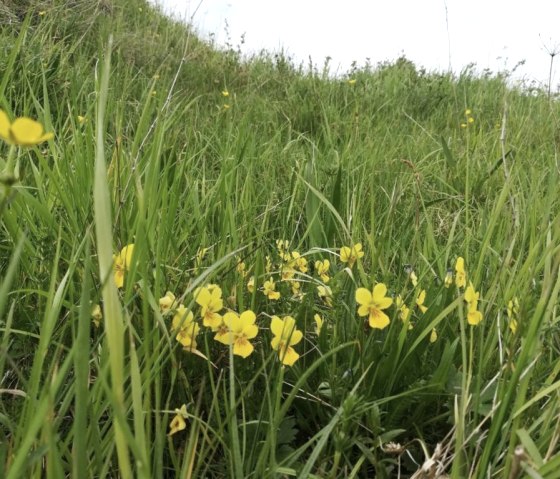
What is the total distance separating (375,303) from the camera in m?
0.84

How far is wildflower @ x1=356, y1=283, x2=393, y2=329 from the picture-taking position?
83 cm

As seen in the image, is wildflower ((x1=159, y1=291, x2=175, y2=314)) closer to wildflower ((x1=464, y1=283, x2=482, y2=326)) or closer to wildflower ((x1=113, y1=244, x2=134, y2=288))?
wildflower ((x1=113, y1=244, x2=134, y2=288))

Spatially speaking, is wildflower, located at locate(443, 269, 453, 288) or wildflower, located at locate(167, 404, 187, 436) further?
wildflower, located at locate(443, 269, 453, 288)

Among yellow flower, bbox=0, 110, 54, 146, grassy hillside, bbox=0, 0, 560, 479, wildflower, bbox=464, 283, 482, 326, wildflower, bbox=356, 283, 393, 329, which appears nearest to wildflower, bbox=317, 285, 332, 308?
grassy hillside, bbox=0, 0, 560, 479

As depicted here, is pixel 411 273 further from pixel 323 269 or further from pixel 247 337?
pixel 247 337

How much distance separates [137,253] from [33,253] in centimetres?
45

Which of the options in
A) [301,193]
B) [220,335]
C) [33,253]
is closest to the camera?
[220,335]

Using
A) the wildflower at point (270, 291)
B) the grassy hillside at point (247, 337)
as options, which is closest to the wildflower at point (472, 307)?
the grassy hillside at point (247, 337)

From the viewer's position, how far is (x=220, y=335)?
81 cm

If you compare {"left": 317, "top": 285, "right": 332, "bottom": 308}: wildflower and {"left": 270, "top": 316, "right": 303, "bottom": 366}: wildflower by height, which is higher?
{"left": 317, "top": 285, "right": 332, "bottom": 308}: wildflower

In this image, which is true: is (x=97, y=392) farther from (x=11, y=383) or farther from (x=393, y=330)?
(x=393, y=330)

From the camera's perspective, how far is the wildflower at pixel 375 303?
2.71 ft

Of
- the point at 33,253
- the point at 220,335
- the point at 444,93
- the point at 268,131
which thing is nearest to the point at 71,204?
the point at 33,253

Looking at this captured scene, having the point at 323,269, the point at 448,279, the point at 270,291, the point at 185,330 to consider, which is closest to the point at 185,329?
the point at 185,330
